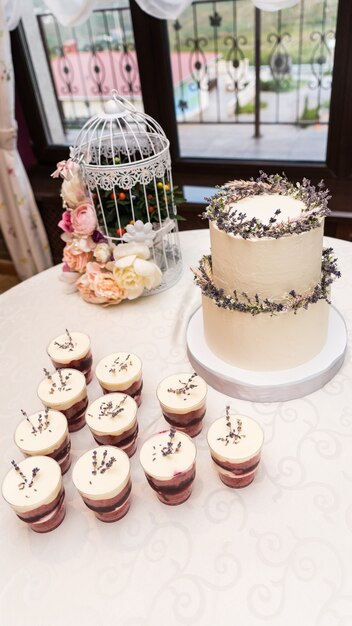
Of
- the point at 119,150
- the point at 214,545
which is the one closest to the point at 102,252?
the point at 119,150

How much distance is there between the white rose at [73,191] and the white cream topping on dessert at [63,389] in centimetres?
51

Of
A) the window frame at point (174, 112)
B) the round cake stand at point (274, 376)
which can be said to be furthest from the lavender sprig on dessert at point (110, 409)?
the window frame at point (174, 112)

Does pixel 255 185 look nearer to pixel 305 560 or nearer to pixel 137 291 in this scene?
pixel 137 291

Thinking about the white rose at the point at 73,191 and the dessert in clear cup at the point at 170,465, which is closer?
the dessert in clear cup at the point at 170,465

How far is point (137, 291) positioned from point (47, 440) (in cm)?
52

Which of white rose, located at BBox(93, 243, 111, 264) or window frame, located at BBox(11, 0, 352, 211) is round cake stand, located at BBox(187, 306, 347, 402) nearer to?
white rose, located at BBox(93, 243, 111, 264)

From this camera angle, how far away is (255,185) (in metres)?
1.00

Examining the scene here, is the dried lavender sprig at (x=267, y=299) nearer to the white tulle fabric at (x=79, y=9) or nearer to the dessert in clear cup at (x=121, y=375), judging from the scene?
the dessert in clear cup at (x=121, y=375)

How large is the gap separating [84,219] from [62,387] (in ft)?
1.63

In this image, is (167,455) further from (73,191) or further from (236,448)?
(73,191)

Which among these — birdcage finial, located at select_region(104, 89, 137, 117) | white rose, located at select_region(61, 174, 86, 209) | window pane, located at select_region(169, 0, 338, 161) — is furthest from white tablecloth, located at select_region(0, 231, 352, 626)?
window pane, located at select_region(169, 0, 338, 161)

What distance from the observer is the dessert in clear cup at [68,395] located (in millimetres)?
880

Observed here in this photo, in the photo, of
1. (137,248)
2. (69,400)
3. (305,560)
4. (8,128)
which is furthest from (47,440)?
(8,128)

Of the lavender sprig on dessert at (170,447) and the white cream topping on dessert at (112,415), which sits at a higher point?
the lavender sprig on dessert at (170,447)
